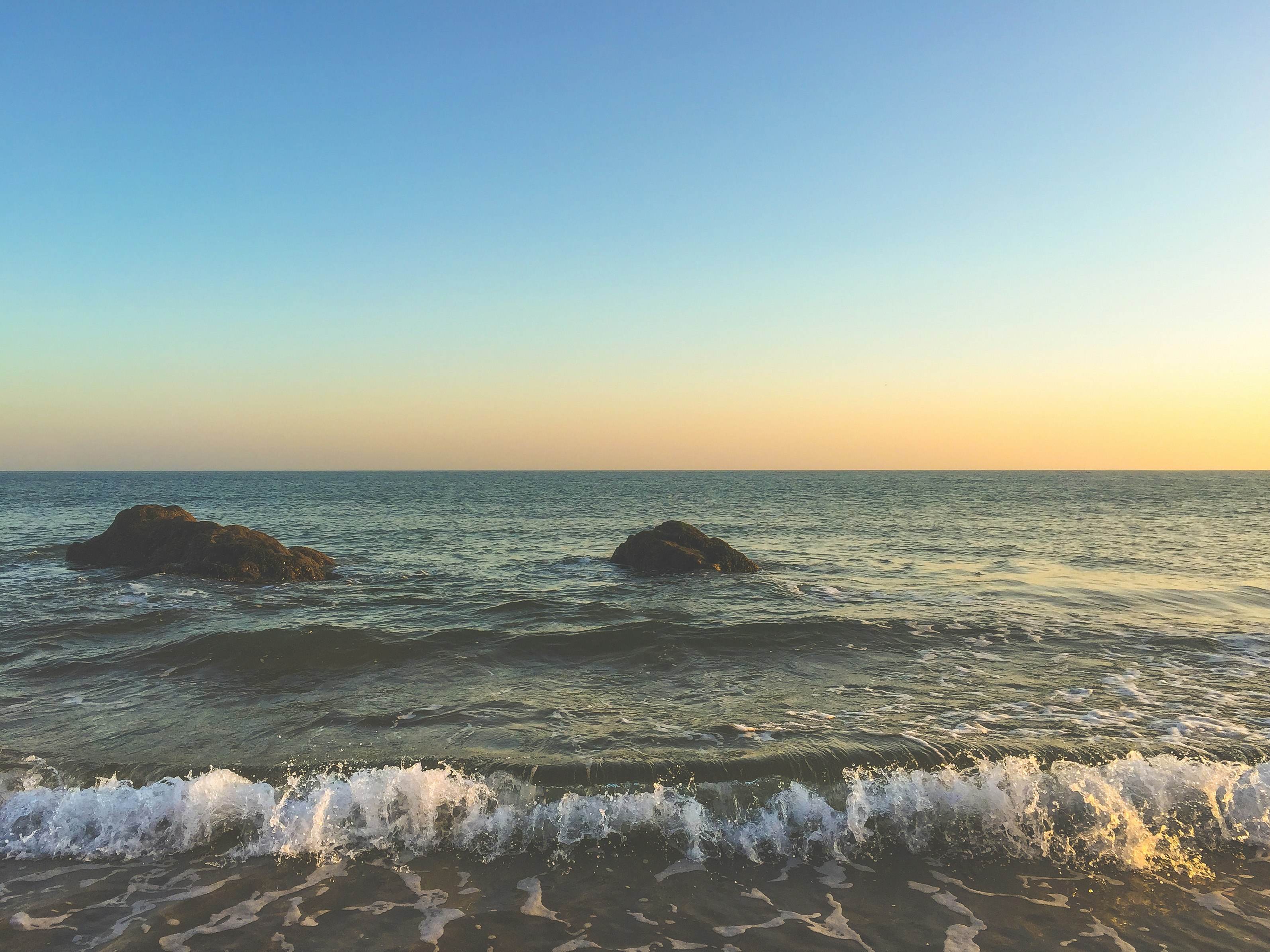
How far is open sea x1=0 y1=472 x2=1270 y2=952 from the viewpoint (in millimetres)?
4629

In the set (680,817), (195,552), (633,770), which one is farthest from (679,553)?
(680,817)

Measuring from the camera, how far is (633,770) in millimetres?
6586

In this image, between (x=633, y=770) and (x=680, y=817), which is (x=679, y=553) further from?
(x=680, y=817)

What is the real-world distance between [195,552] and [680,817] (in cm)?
1727

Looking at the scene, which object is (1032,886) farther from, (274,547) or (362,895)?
(274,547)

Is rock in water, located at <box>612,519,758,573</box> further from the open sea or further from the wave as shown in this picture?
the wave

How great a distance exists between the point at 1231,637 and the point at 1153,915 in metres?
9.95

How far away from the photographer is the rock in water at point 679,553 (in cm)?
1905

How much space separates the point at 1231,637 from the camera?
11.9 meters

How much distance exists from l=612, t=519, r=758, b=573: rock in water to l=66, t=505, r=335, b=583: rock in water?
838 centimetres

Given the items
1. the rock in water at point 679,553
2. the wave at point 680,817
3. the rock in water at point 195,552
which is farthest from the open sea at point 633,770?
the rock in water at point 679,553

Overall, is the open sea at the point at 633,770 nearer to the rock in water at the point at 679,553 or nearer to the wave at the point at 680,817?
the wave at the point at 680,817

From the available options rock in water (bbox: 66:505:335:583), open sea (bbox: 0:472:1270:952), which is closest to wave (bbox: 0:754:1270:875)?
open sea (bbox: 0:472:1270:952)

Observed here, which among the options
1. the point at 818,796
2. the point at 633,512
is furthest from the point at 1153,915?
the point at 633,512
